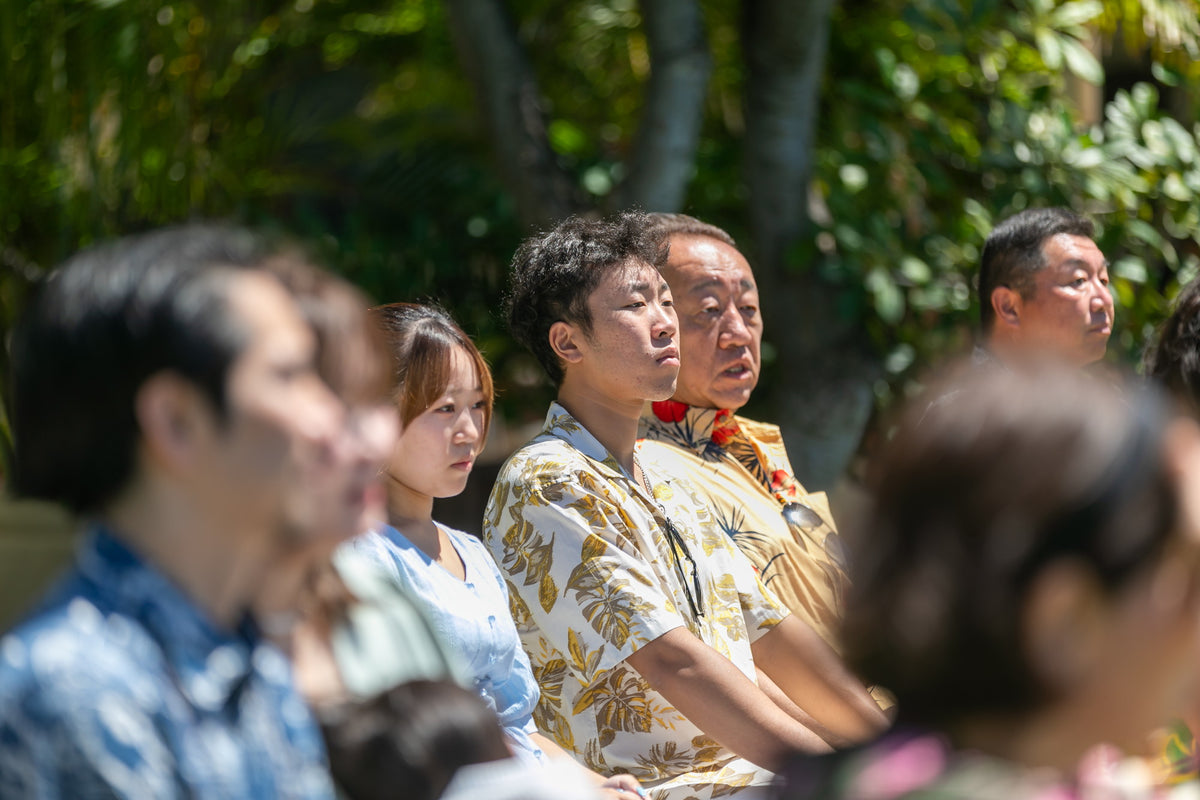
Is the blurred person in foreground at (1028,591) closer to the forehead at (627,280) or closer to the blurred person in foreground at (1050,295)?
the forehead at (627,280)

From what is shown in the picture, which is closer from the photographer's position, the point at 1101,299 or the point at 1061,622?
the point at 1061,622

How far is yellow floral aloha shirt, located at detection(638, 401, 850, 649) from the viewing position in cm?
285

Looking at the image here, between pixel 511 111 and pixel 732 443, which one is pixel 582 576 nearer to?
pixel 732 443

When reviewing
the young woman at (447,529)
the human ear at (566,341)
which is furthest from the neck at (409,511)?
the human ear at (566,341)

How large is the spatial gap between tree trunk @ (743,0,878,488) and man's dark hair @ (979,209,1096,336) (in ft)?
2.45

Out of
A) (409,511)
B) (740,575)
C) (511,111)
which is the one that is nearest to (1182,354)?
(740,575)

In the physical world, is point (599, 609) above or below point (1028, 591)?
below

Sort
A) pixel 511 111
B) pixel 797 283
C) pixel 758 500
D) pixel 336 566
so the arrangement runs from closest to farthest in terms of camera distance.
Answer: pixel 336 566 → pixel 758 500 → pixel 511 111 → pixel 797 283

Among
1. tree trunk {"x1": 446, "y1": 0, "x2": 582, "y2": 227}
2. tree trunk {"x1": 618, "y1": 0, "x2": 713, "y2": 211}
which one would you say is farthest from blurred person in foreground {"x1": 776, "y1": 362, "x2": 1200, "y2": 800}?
tree trunk {"x1": 446, "y1": 0, "x2": 582, "y2": 227}

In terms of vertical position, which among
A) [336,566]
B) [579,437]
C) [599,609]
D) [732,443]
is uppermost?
[336,566]

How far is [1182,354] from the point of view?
2.33 meters

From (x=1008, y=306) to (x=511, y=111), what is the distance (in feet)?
5.50

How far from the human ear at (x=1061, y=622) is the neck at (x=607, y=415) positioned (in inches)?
62.5

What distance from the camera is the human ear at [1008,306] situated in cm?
332
